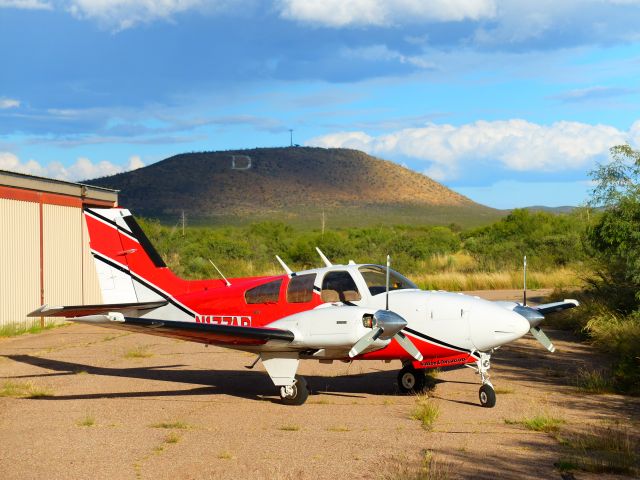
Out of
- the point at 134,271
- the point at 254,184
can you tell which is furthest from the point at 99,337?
the point at 254,184

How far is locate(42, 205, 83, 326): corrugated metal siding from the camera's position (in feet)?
86.9

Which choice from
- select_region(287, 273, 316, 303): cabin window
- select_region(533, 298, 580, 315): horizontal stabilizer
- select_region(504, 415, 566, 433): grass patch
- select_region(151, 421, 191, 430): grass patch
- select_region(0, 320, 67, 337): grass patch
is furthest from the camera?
select_region(0, 320, 67, 337): grass patch

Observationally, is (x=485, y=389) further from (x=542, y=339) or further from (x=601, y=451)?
(x=601, y=451)

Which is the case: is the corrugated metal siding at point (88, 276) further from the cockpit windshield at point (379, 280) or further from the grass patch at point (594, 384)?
the grass patch at point (594, 384)

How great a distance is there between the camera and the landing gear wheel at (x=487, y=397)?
40.6 ft

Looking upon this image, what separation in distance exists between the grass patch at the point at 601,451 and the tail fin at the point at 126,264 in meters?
7.94

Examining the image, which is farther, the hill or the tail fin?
the hill

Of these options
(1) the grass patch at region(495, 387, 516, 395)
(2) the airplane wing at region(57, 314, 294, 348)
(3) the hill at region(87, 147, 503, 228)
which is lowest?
(1) the grass patch at region(495, 387, 516, 395)

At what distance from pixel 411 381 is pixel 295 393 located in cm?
218

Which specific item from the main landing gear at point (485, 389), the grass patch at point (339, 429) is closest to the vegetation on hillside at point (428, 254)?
the main landing gear at point (485, 389)

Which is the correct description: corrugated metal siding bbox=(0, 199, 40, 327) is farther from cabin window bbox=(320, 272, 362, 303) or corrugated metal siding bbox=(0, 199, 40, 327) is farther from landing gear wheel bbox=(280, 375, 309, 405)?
cabin window bbox=(320, 272, 362, 303)

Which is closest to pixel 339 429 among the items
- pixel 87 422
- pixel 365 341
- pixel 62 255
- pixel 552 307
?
pixel 365 341

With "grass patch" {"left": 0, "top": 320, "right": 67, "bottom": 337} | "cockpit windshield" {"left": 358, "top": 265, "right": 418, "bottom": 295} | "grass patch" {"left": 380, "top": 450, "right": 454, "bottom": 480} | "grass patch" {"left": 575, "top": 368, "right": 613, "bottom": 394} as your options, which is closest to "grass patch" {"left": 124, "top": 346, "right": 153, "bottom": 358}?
"grass patch" {"left": 0, "top": 320, "right": 67, "bottom": 337}

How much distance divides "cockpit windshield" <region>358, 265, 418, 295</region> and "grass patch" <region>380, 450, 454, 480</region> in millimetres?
4285
